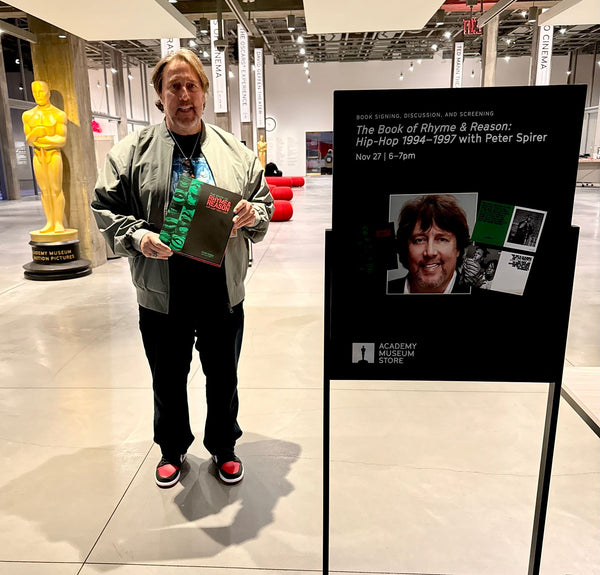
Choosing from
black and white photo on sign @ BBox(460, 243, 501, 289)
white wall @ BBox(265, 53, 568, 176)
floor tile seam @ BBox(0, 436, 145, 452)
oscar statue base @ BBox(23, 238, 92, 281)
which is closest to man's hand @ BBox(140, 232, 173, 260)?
black and white photo on sign @ BBox(460, 243, 501, 289)

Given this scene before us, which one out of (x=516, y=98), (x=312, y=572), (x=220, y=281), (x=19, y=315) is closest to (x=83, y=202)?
(x=19, y=315)

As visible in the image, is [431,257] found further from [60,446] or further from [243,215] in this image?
[60,446]

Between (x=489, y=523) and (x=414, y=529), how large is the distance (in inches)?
12.4

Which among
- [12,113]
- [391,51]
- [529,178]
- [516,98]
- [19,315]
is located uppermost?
[391,51]

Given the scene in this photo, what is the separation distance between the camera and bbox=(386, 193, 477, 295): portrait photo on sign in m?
1.39

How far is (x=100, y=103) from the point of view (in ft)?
74.0

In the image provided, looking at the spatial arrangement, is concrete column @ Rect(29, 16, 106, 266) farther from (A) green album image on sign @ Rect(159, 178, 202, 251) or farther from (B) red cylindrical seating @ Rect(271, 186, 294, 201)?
(B) red cylindrical seating @ Rect(271, 186, 294, 201)

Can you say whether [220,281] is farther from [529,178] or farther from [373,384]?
[373,384]

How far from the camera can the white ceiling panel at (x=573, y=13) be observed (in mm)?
6748

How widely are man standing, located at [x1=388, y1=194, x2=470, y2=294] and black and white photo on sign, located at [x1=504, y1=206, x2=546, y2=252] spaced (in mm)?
117

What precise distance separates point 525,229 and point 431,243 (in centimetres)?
24

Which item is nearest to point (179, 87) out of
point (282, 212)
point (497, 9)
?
point (497, 9)

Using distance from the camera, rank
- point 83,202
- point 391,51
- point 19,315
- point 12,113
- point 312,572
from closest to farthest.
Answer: point 312,572, point 19,315, point 83,202, point 12,113, point 391,51

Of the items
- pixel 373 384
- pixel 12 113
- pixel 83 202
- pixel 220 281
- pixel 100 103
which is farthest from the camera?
pixel 100 103
